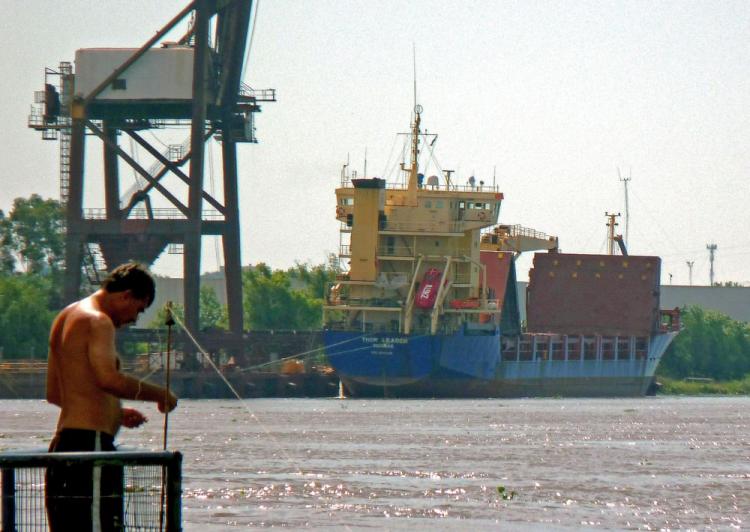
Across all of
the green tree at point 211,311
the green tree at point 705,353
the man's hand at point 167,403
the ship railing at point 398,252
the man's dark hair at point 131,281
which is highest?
the ship railing at point 398,252

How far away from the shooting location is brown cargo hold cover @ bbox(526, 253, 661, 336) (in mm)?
77188

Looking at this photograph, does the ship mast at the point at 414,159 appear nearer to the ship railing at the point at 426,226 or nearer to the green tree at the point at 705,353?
the ship railing at the point at 426,226

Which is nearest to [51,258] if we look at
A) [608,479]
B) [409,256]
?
[409,256]

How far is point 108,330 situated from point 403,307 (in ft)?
193

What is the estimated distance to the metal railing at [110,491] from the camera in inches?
251

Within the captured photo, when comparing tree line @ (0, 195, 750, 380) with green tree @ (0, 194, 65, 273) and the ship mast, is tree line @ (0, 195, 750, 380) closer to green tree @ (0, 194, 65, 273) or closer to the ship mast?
green tree @ (0, 194, 65, 273)

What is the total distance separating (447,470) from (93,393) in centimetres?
1582

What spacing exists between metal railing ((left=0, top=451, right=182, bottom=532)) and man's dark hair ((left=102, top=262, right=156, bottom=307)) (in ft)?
2.37

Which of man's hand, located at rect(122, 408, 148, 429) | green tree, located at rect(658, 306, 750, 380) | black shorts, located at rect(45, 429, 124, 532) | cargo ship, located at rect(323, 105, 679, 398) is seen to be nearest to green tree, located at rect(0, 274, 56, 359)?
cargo ship, located at rect(323, 105, 679, 398)

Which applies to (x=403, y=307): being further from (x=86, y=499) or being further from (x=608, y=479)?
(x=86, y=499)

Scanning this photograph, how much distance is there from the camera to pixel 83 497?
6477 mm

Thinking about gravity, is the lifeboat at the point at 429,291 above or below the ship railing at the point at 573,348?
above

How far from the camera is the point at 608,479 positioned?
2094 centimetres

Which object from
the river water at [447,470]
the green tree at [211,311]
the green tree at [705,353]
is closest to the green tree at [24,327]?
the river water at [447,470]
